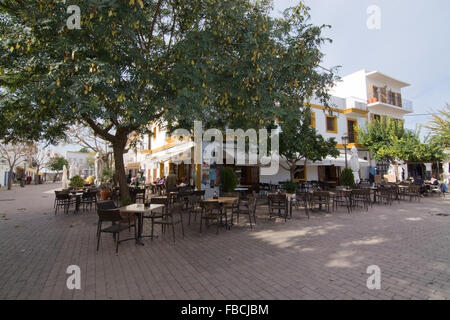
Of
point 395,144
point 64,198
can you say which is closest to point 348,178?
point 395,144

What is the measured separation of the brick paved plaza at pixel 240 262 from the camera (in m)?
3.04

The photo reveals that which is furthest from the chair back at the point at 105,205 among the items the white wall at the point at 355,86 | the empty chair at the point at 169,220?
the white wall at the point at 355,86

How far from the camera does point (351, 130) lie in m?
19.4

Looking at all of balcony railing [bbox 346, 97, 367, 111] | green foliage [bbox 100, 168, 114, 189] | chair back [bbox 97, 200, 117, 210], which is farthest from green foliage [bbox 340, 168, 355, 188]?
green foliage [bbox 100, 168, 114, 189]

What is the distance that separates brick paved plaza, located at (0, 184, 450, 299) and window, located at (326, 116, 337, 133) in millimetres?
12339

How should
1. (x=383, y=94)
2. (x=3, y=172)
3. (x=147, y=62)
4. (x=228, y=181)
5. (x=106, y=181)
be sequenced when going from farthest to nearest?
1. (x=3, y=172)
2. (x=383, y=94)
3. (x=106, y=181)
4. (x=228, y=181)
5. (x=147, y=62)

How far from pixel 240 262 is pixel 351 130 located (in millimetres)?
18985

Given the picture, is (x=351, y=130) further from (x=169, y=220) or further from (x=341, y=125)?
(x=169, y=220)

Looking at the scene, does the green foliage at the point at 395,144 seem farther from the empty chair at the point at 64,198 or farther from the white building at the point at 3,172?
the white building at the point at 3,172

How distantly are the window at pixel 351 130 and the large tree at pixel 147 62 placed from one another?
14.3 meters

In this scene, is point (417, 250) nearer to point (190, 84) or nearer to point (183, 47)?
point (190, 84)

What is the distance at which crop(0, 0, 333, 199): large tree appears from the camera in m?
4.20

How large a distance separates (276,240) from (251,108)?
3.18 metres
